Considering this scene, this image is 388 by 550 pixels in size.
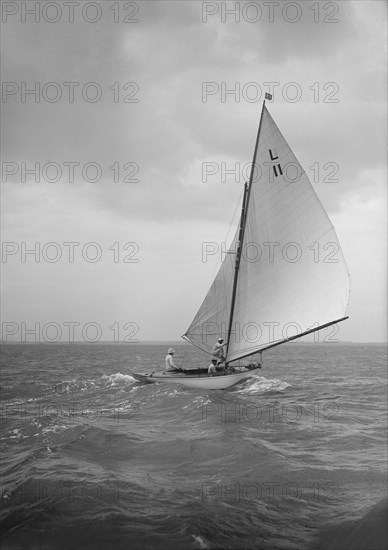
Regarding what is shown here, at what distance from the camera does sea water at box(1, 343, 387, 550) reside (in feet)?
20.0

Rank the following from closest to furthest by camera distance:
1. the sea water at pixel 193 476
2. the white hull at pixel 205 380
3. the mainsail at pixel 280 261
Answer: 1. the sea water at pixel 193 476
2. the mainsail at pixel 280 261
3. the white hull at pixel 205 380

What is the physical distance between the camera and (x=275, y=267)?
21.2 m

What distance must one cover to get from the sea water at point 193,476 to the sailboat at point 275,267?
465cm

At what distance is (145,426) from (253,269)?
1097 centimetres

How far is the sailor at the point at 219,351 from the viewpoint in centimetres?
2371

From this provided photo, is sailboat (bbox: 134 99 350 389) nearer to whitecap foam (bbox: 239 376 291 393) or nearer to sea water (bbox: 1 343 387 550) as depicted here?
whitecap foam (bbox: 239 376 291 393)

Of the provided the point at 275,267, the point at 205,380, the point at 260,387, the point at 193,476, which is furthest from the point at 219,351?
the point at 193,476

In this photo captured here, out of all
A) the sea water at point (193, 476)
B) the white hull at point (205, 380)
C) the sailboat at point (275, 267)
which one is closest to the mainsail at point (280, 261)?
the sailboat at point (275, 267)

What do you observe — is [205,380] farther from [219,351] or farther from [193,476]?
[193,476]

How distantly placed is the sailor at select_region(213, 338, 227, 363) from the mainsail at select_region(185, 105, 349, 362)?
1.51 ft

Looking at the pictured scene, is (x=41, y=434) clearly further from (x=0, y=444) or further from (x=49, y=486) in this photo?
(x=49, y=486)

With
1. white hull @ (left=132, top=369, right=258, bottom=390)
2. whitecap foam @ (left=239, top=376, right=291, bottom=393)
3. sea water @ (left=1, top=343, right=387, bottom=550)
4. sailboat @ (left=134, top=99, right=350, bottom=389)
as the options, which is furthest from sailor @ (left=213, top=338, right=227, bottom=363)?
sea water @ (left=1, top=343, right=387, bottom=550)

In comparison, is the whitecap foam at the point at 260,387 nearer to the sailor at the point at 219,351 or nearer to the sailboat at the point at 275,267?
the sailboat at the point at 275,267

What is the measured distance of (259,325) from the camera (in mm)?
21703
